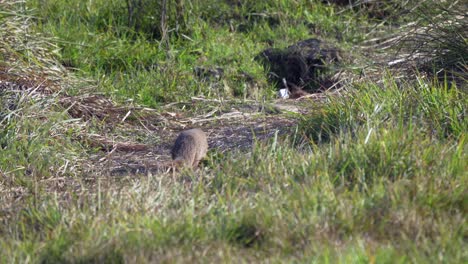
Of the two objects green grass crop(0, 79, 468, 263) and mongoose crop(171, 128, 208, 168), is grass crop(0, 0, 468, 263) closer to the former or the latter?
green grass crop(0, 79, 468, 263)

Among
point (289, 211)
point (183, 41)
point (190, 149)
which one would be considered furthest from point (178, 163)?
point (183, 41)

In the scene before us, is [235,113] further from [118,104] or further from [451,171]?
[451,171]

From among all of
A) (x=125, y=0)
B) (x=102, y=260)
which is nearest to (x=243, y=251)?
(x=102, y=260)

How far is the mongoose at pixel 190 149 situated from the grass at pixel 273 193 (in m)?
0.13

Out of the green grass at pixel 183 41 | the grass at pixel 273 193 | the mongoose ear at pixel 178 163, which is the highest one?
the grass at pixel 273 193

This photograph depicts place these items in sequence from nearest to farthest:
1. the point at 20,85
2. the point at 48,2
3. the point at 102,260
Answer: the point at 102,260
the point at 20,85
the point at 48,2

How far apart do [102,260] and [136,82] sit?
3787 millimetres

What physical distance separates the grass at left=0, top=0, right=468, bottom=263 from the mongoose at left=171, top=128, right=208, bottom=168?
0.41ft

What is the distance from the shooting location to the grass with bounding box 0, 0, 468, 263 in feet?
12.9

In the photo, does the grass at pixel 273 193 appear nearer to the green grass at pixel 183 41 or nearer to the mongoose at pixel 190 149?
the mongoose at pixel 190 149

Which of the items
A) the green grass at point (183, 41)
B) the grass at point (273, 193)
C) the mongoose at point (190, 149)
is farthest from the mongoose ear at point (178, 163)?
the green grass at point (183, 41)

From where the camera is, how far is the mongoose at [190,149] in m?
5.43

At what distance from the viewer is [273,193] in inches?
175

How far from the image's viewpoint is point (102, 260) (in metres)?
3.87
